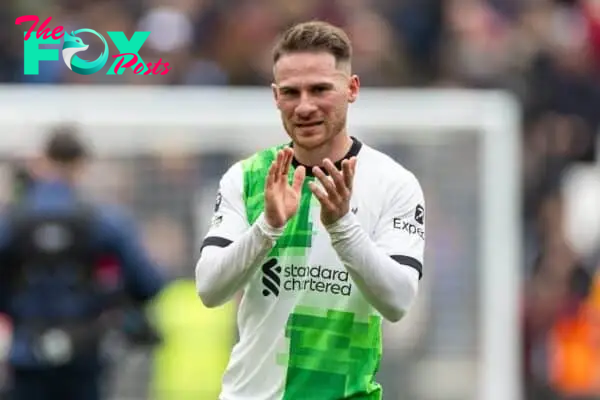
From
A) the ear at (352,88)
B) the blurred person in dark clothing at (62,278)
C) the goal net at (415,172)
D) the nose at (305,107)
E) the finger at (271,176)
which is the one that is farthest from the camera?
the goal net at (415,172)

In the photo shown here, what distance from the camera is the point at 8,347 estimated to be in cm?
1151

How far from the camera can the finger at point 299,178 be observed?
6.67 metres

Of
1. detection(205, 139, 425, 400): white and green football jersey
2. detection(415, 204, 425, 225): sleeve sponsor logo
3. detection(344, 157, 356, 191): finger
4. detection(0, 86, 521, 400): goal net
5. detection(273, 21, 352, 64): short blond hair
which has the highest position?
detection(0, 86, 521, 400): goal net

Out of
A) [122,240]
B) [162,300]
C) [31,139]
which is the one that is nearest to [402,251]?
[122,240]

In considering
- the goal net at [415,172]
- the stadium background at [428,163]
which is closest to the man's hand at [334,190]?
the stadium background at [428,163]

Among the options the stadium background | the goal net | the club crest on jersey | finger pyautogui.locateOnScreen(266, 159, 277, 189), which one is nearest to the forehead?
finger pyautogui.locateOnScreen(266, 159, 277, 189)

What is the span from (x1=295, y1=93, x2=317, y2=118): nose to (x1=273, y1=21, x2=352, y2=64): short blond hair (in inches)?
7.3

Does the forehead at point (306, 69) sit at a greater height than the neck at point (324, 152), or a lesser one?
greater

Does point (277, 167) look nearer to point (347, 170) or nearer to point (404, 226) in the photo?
point (347, 170)

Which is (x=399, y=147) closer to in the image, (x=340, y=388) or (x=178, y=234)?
(x=178, y=234)

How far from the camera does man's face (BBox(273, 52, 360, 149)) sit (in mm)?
6773

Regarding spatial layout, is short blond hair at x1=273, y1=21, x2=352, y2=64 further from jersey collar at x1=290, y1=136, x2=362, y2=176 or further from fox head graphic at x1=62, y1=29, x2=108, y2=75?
fox head graphic at x1=62, y1=29, x2=108, y2=75

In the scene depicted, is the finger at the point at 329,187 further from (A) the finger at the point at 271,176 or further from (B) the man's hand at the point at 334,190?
(A) the finger at the point at 271,176

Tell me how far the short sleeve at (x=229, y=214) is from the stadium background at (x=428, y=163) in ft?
21.4
